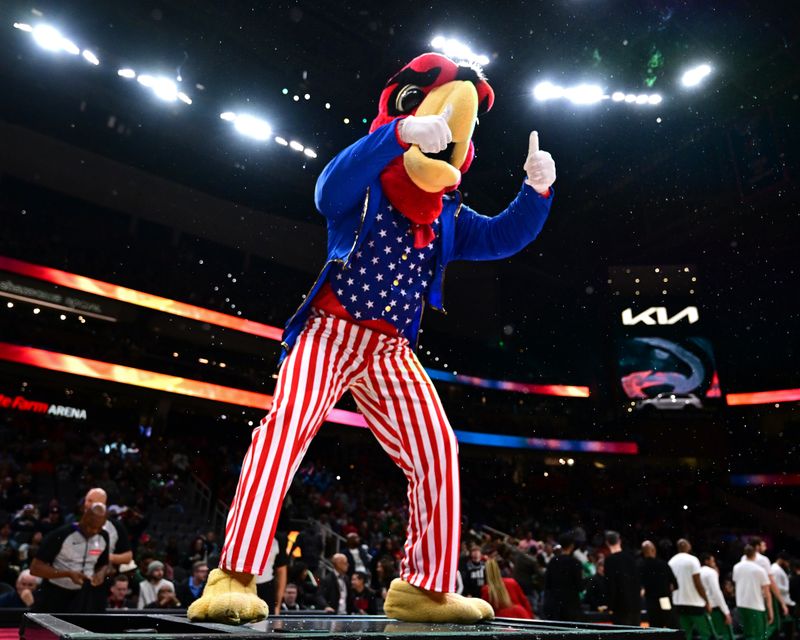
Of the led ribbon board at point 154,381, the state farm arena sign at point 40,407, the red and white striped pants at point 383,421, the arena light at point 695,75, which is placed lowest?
the red and white striped pants at point 383,421

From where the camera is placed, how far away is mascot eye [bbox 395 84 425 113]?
2.38 meters

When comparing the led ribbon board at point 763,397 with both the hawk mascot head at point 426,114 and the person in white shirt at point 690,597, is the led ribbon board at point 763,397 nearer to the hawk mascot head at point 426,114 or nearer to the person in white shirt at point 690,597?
the person in white shirt at point 690,597

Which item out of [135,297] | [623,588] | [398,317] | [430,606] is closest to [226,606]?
[430,606]

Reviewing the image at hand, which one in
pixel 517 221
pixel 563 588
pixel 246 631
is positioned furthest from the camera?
pixel 563 588

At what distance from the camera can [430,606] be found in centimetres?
202

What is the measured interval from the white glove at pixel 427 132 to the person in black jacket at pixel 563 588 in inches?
208

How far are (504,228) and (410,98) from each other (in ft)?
1.92

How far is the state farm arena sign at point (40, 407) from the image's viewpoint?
16953mm

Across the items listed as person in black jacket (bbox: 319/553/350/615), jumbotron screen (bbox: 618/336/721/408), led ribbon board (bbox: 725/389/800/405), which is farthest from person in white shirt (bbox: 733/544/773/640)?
led ribbon board (bbox: 725/389/800/405)

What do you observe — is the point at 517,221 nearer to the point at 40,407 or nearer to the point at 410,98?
the point at 410,98

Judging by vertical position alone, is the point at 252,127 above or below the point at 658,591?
above

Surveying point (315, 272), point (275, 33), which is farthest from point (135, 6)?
point (315, 272)

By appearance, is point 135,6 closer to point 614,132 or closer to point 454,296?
point 614,132

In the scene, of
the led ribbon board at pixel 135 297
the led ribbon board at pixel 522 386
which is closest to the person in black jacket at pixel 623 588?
the led ribbon board at pixel 135 297
